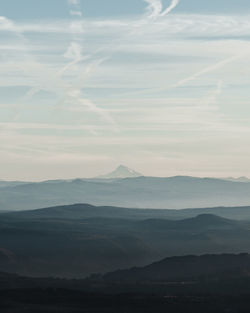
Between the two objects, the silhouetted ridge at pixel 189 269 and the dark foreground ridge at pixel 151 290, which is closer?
the dark foreground ridge at pixel 151 290

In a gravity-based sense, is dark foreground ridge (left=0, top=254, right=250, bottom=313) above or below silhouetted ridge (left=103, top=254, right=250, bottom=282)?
below

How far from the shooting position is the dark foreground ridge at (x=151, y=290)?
320 ft

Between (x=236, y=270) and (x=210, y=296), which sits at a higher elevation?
(x=236, y=270)

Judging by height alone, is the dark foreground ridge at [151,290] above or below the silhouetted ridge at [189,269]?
below

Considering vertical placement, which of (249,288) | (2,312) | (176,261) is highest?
(176,261)

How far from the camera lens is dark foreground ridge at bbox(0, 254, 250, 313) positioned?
97.5 metres

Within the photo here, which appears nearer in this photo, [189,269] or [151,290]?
[151,290]

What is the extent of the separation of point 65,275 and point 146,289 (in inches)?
1729

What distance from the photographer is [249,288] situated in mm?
124125

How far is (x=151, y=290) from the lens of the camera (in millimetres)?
119438

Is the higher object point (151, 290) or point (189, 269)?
point (189, 269)

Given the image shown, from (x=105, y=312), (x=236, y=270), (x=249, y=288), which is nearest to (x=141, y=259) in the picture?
(x=236, y=270)

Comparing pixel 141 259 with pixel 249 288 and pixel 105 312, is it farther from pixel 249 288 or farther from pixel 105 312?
pixel 105 312

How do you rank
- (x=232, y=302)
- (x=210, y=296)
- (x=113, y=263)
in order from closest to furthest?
(x=232, y=302), (x=210, y=296), (x=113, y=263)
